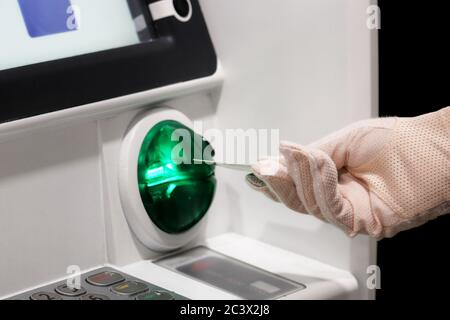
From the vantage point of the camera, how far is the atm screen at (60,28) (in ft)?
3.06

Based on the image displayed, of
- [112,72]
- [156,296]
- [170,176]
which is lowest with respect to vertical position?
[156,296]

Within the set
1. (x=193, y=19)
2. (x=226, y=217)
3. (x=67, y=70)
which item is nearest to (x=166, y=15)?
(x=193, y=19)

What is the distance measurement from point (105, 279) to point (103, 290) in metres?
0.03

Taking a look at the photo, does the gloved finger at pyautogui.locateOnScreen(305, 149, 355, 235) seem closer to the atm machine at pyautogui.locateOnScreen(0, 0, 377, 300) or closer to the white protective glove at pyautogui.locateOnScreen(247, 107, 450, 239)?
the white protective glove at pyautogui.locateOnScreen(247, 107, 450, 239)

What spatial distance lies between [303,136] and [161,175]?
19 cm

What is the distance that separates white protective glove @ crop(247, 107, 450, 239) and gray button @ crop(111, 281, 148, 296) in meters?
0.19

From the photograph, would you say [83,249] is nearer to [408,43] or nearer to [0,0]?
[0,0]

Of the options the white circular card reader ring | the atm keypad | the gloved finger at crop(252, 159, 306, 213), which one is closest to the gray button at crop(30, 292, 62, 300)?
the atm keypad

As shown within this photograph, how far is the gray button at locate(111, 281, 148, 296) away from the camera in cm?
92

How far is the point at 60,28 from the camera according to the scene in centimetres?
98

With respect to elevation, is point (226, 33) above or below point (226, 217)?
above

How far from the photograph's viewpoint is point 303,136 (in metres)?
1.02

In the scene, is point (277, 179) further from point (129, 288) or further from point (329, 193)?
point (129, 288)

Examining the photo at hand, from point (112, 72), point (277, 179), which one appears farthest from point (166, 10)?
point (277, 179)
